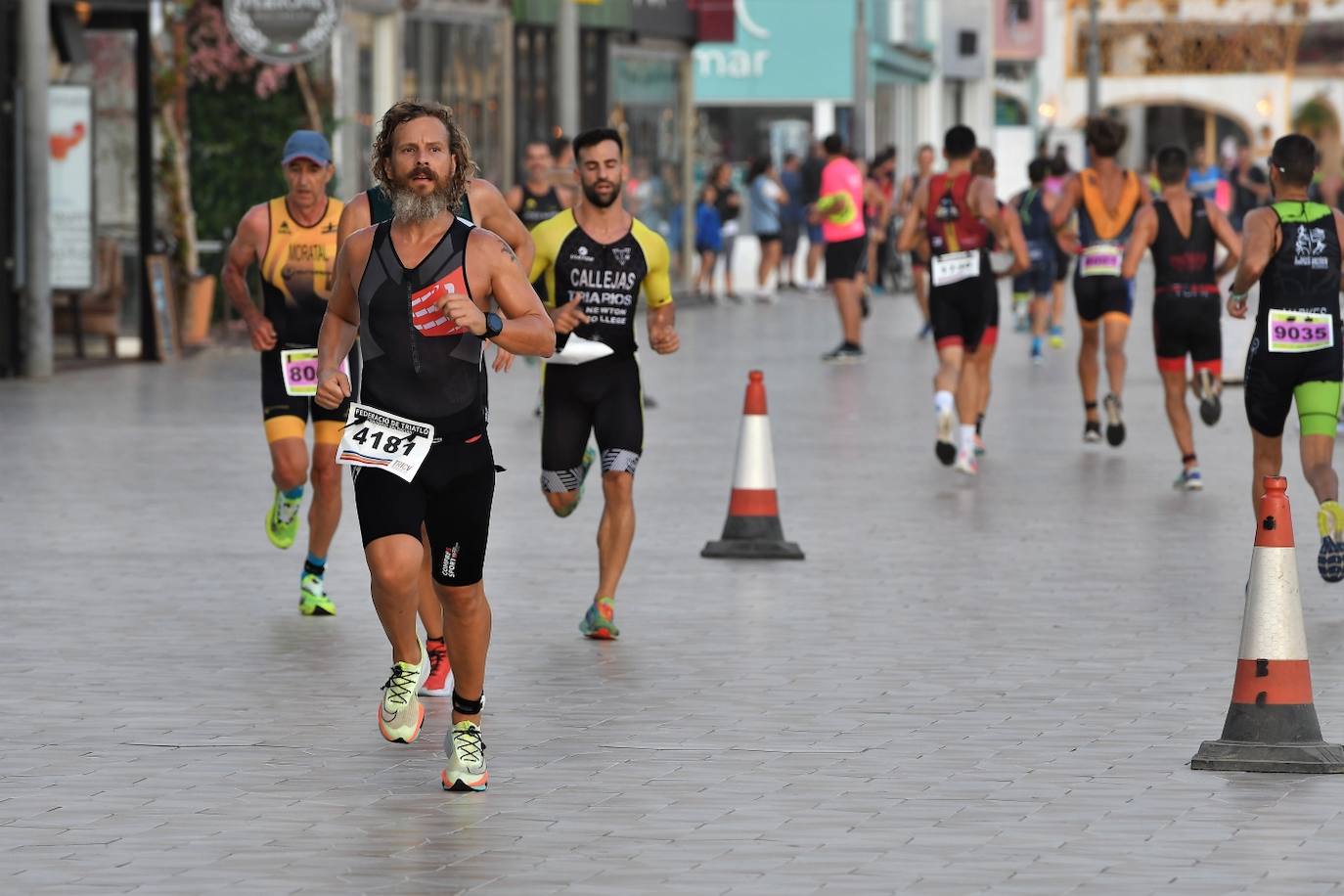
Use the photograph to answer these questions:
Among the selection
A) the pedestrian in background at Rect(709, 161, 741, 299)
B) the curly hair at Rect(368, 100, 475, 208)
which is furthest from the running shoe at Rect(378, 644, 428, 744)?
the pedestrian in background at Rect(709, 161, 741, 299)

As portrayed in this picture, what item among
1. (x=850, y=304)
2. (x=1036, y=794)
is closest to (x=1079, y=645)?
(x=1036, y=794)

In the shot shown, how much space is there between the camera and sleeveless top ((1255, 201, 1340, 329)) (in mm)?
11078

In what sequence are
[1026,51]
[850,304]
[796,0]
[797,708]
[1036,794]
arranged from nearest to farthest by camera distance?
[1036,794] → [797,708] → [850,304] → [796,0] → [1026,51]

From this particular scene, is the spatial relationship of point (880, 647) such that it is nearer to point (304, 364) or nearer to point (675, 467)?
point (304, 364)

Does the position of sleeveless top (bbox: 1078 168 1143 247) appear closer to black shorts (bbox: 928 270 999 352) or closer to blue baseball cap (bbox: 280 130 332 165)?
black shorts (bbox: 928 270 999 352)

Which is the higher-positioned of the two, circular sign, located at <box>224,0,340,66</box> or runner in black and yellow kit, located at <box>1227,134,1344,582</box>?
circular sign, located at <box>224,0,340,66</box>

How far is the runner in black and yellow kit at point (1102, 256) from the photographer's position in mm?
16766

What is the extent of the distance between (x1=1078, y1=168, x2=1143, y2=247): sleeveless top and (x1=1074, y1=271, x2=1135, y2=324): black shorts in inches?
11.5

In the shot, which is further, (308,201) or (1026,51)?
(1026,51)

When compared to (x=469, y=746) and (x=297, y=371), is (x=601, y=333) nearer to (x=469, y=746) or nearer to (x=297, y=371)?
(x=297, y=371)

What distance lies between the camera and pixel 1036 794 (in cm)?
718

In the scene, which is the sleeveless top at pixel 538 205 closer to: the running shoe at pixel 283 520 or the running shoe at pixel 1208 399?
the running shoe at pixel 1208 399

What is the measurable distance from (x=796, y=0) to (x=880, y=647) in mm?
43088

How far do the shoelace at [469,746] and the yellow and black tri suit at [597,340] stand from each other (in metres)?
2.95
